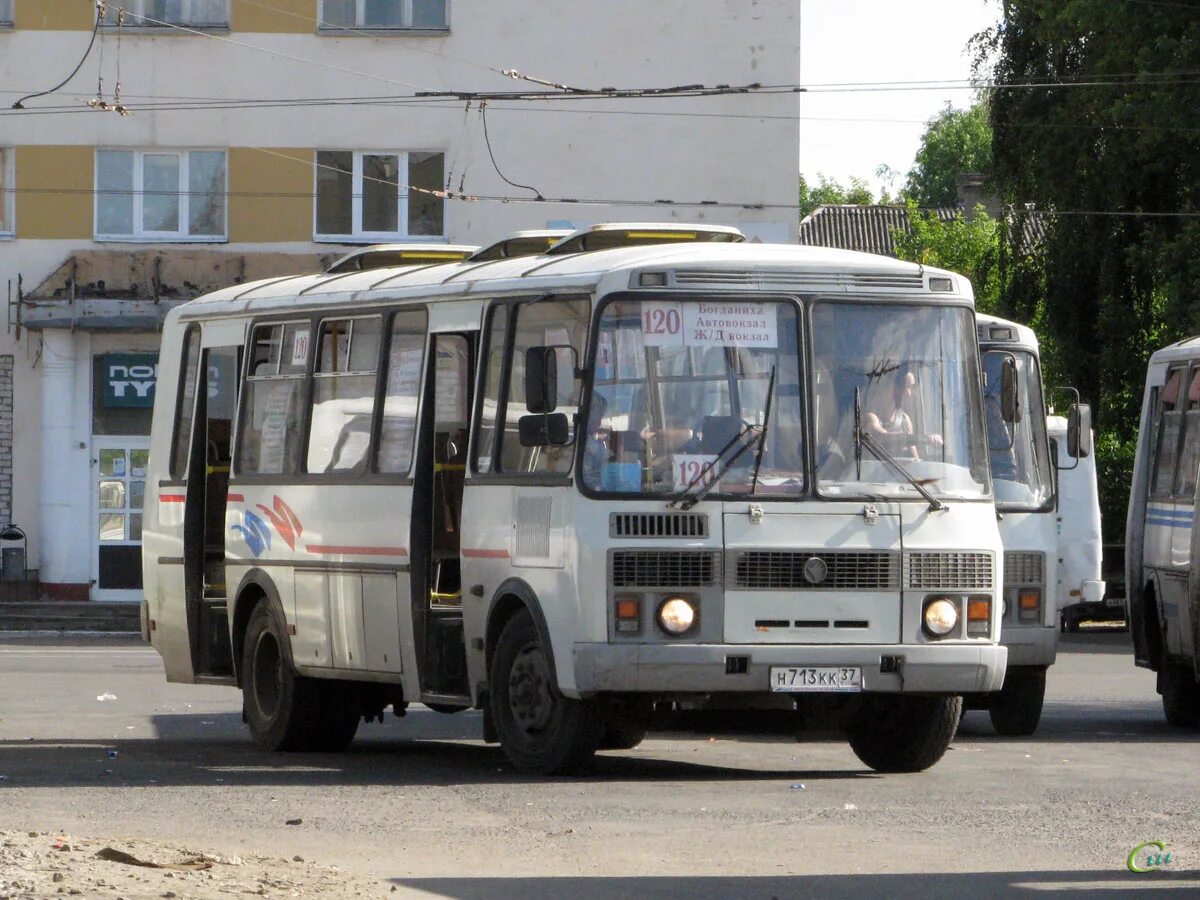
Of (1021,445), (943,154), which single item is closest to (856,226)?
(943,154)

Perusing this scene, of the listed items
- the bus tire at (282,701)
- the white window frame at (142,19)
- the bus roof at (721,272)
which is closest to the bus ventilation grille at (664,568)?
the bus roof at (721,272)

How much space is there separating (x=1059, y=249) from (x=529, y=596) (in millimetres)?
26868

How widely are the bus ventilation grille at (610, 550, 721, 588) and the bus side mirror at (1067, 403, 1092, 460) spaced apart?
186 inches

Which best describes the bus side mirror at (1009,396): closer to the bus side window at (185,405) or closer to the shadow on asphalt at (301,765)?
the shadow on asphalt at (301,765)

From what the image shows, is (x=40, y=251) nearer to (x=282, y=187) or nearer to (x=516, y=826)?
(x=282, y=187)

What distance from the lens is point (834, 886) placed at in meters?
9.06

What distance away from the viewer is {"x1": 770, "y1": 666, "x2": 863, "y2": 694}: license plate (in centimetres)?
1259

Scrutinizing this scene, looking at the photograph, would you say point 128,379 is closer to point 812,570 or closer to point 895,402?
point 895,402

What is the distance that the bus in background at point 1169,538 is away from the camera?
1864 cm

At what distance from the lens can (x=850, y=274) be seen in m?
13.0

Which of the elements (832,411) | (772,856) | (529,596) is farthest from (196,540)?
(772,856)

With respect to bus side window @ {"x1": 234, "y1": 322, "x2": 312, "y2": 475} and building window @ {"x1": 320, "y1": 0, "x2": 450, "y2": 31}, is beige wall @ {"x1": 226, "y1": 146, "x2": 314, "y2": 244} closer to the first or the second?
building window @ {"x1": 320, "y1": 0, "x2": 450, "y2": 31}

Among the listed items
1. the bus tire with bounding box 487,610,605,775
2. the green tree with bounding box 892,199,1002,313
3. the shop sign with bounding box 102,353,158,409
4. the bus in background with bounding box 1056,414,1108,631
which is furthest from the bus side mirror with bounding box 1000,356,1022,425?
the green tree with bounding box 892,199,1002,313

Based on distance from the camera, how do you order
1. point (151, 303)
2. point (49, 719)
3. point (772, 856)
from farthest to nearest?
point (151, 303) < point (49, 719) < point (772, 856)
